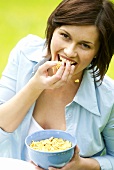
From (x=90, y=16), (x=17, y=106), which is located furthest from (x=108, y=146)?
(x=90, y=16)

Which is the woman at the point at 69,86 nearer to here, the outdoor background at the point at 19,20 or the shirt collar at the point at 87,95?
the shirt collar at the point at 87,95

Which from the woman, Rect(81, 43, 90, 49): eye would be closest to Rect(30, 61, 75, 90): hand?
the woman

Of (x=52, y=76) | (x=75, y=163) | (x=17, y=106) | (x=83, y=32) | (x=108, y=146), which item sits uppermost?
(x=83, y=32)

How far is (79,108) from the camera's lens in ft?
6.18

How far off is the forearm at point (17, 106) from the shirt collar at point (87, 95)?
0.23 m

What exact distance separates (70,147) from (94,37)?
19.1 inches

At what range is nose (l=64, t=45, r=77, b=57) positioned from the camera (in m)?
1.67

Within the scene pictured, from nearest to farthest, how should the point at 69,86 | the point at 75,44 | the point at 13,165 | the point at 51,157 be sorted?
the point at 51,157, the point at 13,165, the point at 75,44, the point at 69,86

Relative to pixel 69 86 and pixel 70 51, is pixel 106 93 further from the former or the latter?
pixel 70 51

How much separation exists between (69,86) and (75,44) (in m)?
0.31

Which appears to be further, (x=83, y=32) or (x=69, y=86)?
(x=69, y=86)

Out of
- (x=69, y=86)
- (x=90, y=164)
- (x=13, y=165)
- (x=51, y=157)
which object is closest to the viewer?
(x=51, y=157)

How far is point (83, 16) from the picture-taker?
1.66 meters

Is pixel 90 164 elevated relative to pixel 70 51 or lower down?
lower down
